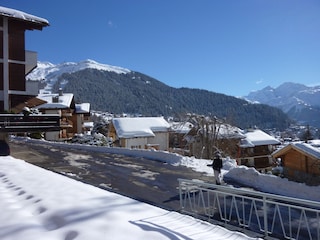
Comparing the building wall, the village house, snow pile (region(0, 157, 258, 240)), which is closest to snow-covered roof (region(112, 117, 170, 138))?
the village house

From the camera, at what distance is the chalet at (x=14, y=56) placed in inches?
766

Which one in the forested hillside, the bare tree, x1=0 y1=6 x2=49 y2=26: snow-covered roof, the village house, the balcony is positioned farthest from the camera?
the forested hillside

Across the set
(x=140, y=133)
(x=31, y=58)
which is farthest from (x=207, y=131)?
(x=31, y=58)

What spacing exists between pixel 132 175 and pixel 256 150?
119 ft

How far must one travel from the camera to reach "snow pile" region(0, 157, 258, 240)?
5.11 m

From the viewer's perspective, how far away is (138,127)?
41062 mm

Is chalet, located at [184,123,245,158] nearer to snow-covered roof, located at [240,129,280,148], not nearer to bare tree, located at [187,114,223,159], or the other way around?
bare tree, located at [187,114,223,159]

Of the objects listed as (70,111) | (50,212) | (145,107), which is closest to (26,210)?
(50,212)

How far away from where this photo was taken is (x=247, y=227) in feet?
24.3

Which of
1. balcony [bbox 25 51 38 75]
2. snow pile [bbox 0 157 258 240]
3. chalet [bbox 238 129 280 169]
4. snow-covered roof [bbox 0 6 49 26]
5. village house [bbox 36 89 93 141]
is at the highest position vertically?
snow-covered roof [bbox 0 6 49 26]

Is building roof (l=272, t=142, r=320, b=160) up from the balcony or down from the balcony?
down

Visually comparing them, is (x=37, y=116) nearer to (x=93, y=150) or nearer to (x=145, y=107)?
(x=93, y=150)

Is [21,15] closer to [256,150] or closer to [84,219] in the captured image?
[84,219]

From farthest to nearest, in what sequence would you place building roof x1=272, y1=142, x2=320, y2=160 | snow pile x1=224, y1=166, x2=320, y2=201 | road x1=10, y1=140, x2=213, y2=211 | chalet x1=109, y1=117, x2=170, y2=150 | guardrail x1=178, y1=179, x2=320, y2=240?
chalet x1=109, y1=117, x2=170, y2=150, building roof x1=272, y1=142, x2=320, y2=160, snow pile x1=224, y1=166, x2=320, y2=201, road x1=10, y1=140, x2=213, y2=211, guardrail x1=178, y1=179, x2=320, y2=240
